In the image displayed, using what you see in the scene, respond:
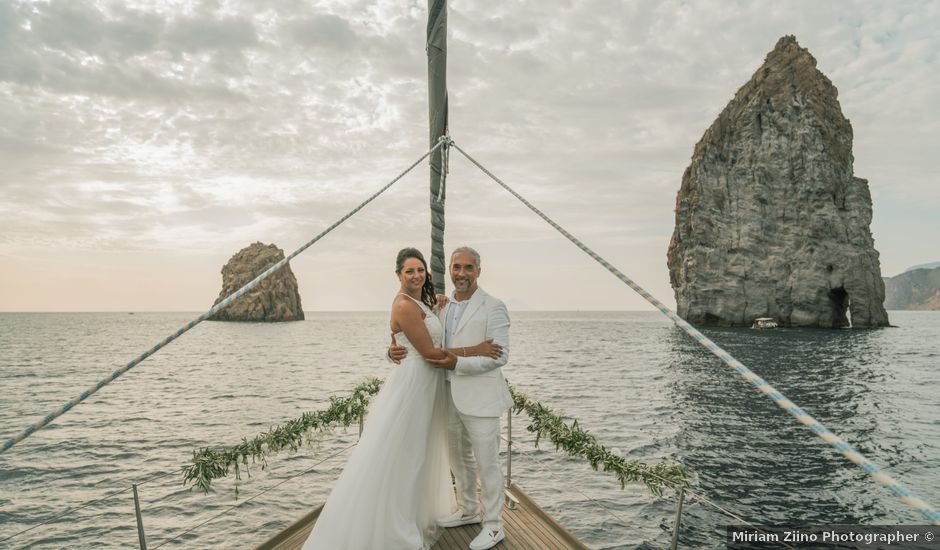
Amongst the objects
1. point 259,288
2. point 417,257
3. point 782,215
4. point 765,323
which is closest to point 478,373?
point 417,257

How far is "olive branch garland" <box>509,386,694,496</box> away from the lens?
220 inches

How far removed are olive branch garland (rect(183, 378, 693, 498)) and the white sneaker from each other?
5.55 feet

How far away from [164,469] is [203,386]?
18.1m

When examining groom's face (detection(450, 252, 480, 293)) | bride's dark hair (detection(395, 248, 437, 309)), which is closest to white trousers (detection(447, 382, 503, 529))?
bride's dark hair (detection(395, 248, 437, 309))

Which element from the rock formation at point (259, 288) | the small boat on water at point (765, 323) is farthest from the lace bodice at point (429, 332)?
the rock formation at point (259, 288)

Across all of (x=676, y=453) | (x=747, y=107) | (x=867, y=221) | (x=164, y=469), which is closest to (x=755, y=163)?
(x=747, y=107)

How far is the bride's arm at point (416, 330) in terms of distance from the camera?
3912 mm

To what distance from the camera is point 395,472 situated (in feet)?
12.8

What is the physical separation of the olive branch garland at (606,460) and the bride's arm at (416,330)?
2749 mm

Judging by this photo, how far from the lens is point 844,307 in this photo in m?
67.6

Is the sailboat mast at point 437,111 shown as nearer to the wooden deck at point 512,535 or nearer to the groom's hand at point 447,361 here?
the groom's hand at point 447,361

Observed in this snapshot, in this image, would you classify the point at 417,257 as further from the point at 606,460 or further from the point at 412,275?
the point at 606,460

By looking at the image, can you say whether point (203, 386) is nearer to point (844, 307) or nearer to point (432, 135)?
point (432, 135)

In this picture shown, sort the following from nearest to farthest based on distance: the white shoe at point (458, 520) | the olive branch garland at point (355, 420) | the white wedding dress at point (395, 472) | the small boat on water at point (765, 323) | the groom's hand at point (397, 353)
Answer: the white wedding dress at point (395, 472), the groom's hand at point (397, 353), the white shoe at point (458, 520), the olive branch garland at point (355, 420), the small boat on water at point (765, 323)
